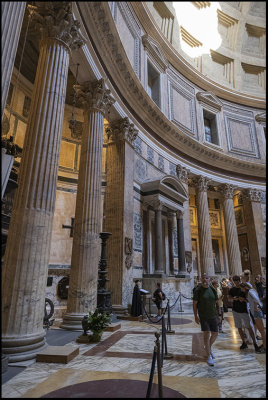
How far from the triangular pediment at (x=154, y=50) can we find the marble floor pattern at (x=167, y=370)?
14.8 m

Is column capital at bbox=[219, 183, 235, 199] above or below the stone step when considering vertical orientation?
above

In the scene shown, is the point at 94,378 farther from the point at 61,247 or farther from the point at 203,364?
the point at 61,247

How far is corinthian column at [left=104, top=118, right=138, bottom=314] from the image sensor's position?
955cm

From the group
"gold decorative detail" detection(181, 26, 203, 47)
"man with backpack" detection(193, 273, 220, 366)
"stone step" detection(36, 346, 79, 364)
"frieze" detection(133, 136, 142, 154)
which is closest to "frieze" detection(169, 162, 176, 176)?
"frieze" detection(133, 136, 142, 154)

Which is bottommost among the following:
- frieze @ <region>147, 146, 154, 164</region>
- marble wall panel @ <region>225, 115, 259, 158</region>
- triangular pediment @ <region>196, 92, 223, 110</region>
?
frieze @ <region>147, 146, 154, 164</region>

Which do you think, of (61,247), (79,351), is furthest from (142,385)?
(61,247)

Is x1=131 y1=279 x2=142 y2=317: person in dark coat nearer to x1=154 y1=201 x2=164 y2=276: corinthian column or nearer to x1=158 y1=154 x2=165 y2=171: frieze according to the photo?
x1=154 y1=201 x2=164 y2=276: corinthian column

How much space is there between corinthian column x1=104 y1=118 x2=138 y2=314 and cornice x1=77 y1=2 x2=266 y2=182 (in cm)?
163

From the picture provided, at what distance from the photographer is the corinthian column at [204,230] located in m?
15.9

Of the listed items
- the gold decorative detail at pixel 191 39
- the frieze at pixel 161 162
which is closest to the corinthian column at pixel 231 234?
the frieze at pixel 161 162

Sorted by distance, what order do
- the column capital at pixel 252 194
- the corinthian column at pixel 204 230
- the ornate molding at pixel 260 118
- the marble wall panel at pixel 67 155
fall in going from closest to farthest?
1. the marble wall panel at pixel 67 155
2. the corinthian column at pixel 204 230
3. the column capital at pixel 252 194
4. the ornate molding at pixel 260 118

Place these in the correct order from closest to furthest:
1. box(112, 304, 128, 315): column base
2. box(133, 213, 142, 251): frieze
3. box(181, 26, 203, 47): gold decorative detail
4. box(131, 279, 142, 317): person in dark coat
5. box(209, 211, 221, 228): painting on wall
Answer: box(181, 26, 203, 47): gold decorative detail
box(131, 279, 142, 317): person in dark coat
box(112, 304, 128, 315): column base
box(133, 213, 142, 251): frieze
box(209, 211, 221, 228): painting on wall

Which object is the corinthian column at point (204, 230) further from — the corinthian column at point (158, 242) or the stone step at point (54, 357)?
the stone step at point (54, 357)

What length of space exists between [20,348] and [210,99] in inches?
816
